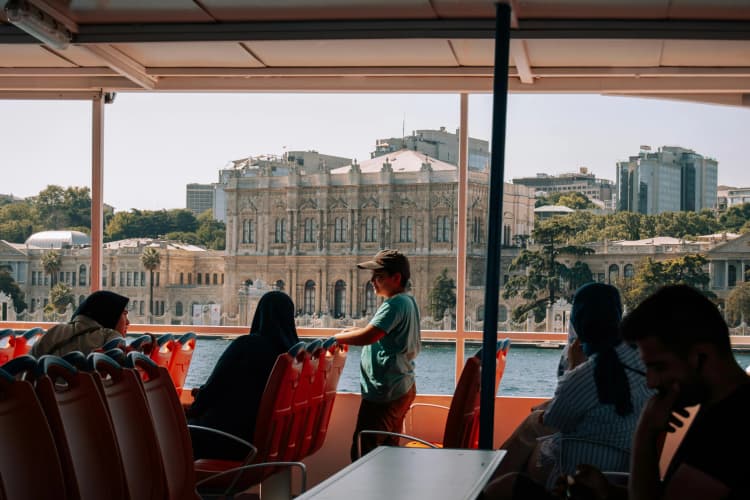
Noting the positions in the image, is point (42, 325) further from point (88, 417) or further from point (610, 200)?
point (610, 200)

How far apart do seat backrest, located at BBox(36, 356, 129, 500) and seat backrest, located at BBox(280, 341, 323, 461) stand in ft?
5.01

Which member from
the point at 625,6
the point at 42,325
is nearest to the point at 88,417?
the point at 625,6

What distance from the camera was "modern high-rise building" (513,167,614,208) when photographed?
9.95 metres

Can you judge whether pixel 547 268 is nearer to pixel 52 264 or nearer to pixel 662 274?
pixel 662 274

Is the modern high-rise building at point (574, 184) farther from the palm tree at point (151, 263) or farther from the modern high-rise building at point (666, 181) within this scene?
the palm tree at point (151, 263)

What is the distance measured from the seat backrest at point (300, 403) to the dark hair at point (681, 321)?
238cm

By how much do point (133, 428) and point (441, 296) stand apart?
20.8 ft

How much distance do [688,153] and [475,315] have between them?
11.0ft

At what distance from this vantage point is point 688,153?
9773mm

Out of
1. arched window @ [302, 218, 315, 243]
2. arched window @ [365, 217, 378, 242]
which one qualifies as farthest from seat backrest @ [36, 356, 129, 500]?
arched window @ [365, 217, 378, 242]

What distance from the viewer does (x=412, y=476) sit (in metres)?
2.74

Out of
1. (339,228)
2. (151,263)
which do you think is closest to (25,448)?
(151,263)

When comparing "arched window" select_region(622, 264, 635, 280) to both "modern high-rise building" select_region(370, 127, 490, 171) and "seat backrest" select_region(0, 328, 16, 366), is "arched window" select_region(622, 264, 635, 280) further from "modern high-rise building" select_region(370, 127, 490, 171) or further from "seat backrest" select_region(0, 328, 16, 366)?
"seat backrest" select_region(0, 328, 16, 366)

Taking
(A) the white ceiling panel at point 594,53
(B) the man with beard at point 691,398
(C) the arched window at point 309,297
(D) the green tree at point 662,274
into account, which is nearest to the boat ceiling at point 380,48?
(A) the white ceiling panel at point 594,53
